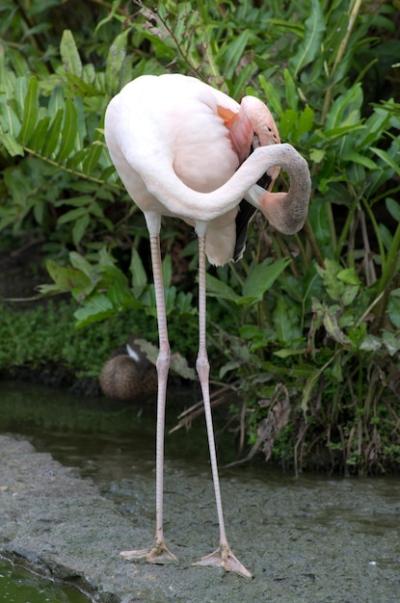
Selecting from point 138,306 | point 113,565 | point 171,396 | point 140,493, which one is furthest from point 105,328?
point 113,565

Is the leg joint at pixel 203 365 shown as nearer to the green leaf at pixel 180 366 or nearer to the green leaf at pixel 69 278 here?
the green leaf at pixel 180 366

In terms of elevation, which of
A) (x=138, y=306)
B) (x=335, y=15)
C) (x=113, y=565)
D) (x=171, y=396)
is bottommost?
(x=113, y=565)

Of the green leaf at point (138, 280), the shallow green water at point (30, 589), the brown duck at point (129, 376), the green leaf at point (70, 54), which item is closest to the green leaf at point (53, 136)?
the green leaf at point (70, 54)

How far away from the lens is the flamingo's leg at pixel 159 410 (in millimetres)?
4004

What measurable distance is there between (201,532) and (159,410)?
1.81 ft

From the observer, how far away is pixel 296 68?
5281 mm

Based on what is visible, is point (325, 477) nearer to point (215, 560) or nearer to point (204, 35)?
point (215, 560)

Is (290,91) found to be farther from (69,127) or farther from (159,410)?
(159,410)

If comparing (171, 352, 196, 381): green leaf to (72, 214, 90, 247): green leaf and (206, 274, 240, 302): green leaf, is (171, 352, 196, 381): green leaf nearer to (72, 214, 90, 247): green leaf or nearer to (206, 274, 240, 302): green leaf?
(206, 274, 240, 302): green leaf

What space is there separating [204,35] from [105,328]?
2.58m

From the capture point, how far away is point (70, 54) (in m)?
5.80

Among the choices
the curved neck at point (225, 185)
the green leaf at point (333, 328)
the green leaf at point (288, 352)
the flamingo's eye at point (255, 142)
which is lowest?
the green leaf at point (288, 352)

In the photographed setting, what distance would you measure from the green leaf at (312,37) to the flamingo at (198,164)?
102 centimetres

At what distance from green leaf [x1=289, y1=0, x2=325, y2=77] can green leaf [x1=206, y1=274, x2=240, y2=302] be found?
106 cm
